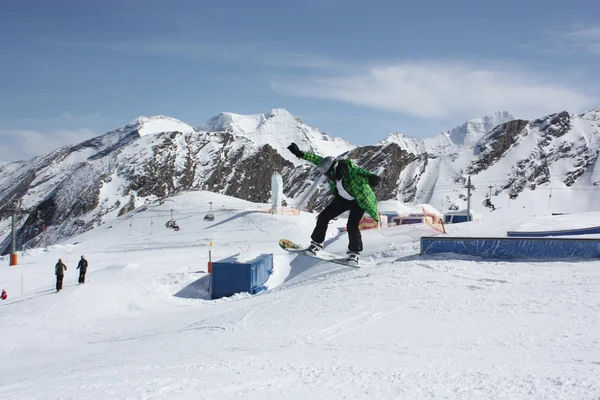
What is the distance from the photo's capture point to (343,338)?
22.7 ft

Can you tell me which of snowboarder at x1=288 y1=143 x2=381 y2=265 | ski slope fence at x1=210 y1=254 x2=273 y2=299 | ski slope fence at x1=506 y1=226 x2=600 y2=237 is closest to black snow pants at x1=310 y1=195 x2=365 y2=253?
snowboarder at x1=288 y1=143 x2=381 y2=265

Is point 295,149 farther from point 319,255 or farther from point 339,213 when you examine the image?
point 319,255

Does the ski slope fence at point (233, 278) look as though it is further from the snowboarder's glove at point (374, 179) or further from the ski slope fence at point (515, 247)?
the snowboarder's glove at point (374, 179)

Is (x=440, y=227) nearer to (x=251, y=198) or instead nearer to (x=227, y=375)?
(x=227, y=375)

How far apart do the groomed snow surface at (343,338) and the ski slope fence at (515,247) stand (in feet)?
2.25

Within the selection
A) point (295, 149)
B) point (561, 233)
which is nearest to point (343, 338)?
point (295, 149)

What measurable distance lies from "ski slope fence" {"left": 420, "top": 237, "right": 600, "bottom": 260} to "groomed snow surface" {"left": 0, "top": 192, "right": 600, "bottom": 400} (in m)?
0.69

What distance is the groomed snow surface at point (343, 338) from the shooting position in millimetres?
4809

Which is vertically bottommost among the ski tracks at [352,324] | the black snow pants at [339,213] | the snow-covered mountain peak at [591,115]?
the ski tracks at [352,324]

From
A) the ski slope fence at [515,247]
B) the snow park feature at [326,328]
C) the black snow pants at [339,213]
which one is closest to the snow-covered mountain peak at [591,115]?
the snow park feature at [326,328]

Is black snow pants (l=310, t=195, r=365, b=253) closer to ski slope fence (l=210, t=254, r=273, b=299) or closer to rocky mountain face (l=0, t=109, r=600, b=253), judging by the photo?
ski slope fence (l=210, t=254, r=273, b=299)

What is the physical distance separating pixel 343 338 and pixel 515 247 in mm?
8784

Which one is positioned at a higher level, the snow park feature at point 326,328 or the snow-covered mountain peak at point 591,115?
the snow-covered mountain peak at point 591,115

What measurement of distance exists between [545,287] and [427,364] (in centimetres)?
558
